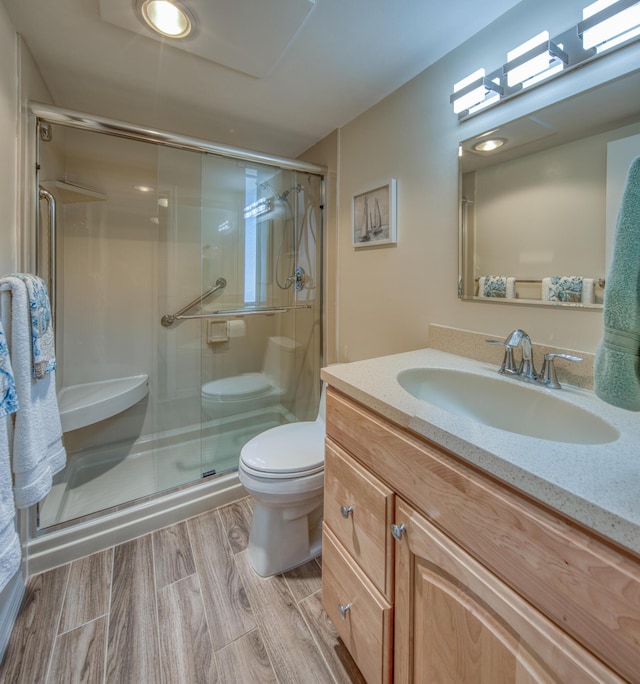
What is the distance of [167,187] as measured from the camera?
2000 mm

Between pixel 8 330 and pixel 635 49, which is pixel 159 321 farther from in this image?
pixel 635 49

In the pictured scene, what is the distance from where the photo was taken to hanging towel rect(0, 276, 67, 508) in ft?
3.47

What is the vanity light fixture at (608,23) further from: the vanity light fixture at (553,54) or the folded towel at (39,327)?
the folded towel at (39,327)

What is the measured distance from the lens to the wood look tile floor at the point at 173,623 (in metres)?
1.01

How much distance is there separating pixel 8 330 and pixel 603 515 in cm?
153

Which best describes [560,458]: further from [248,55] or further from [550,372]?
[248,55]

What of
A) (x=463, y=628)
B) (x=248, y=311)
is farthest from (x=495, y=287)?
(x=248, y=311)

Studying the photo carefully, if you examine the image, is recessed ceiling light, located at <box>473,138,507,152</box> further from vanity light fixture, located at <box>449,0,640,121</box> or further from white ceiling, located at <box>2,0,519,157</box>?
white ceiling, located at <box>2,0,519,157</box>

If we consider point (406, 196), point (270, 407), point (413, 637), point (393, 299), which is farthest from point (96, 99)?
point (413, 637)

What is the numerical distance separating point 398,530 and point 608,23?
1.37 meters

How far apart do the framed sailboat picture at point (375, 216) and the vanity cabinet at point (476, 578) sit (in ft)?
3.21

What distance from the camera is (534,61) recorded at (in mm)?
980

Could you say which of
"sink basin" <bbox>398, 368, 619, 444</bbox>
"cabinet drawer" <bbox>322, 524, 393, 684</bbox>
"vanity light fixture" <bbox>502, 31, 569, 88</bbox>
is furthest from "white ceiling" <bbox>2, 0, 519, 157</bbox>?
"cabinet drawer" <bbox>322, 524, 393, 684</bbox>

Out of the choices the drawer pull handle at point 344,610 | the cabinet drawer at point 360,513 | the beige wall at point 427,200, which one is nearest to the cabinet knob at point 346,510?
the cabinet drawer at point 360,513
